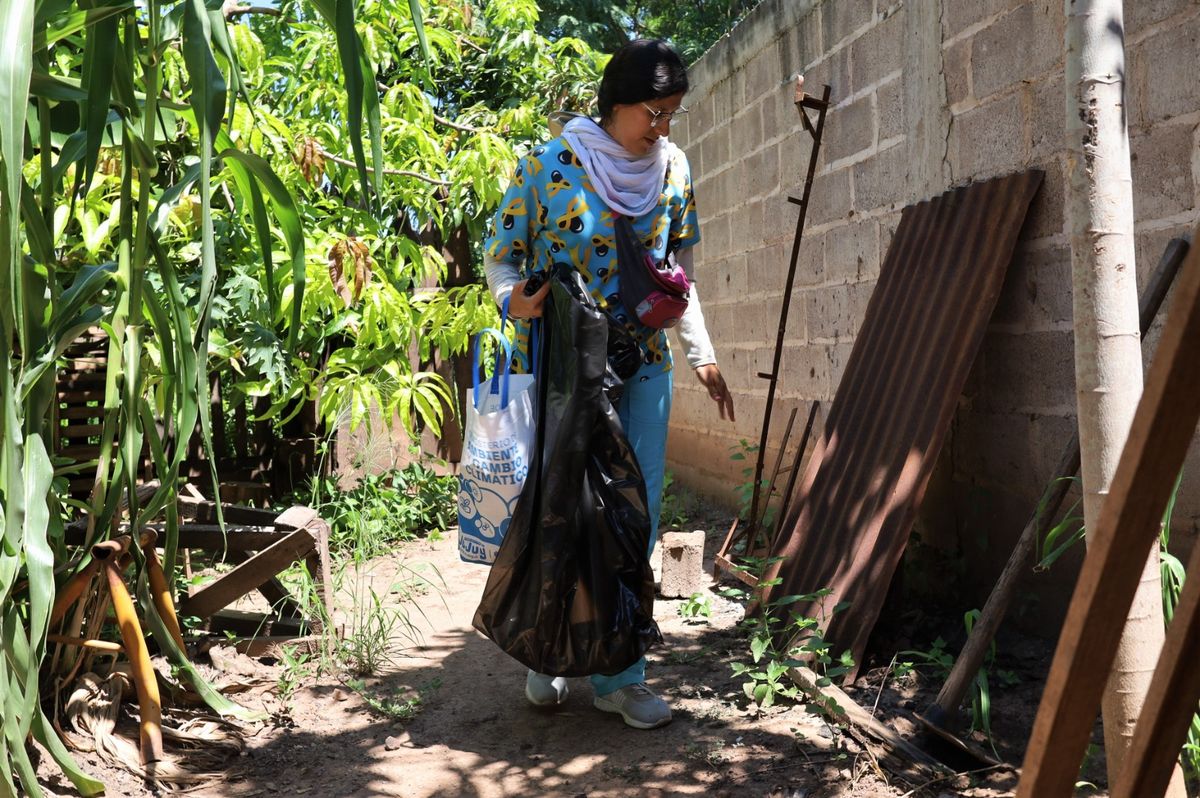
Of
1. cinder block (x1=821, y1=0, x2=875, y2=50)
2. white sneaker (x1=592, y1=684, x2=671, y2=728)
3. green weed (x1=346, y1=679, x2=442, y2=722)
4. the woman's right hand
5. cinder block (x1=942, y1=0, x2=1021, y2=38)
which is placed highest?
cinder block (x1=821, y1=0, x2=875, y2=50)

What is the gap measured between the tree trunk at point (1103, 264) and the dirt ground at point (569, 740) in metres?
0.84

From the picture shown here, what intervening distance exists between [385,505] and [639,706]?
2.92m

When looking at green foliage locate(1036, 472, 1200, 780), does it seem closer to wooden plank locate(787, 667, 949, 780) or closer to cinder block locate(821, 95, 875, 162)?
wooden plank locate(787, 667, 949, 780)

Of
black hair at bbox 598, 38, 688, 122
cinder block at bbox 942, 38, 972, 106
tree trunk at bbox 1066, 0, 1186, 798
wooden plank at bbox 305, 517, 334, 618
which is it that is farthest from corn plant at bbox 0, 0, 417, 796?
cinder block at bbox 942, 38, 972, 106

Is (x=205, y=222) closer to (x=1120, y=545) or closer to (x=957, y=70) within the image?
(x=1120, y=545)

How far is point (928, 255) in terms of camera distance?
3252 millimetres

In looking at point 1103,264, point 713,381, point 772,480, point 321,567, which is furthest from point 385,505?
point 1103,264

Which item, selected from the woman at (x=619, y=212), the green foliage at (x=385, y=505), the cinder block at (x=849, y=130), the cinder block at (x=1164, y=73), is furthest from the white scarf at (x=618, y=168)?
the green foliage at (x=385, y=505)

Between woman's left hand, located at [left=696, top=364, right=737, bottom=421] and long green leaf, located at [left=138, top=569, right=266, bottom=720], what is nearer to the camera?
long green leaf, located at [left=138, top=569, right=266, bottom=720]

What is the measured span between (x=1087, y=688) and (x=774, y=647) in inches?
89.8

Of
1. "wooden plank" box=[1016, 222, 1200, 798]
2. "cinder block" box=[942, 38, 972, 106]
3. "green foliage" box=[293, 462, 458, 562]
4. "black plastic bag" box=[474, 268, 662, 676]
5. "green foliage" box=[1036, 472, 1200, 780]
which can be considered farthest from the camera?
"green foliage" box=[293, 462, 458, 562]

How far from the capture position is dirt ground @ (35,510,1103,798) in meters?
2.34

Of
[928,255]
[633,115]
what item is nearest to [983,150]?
[928,255]

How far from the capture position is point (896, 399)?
3.18 metres
